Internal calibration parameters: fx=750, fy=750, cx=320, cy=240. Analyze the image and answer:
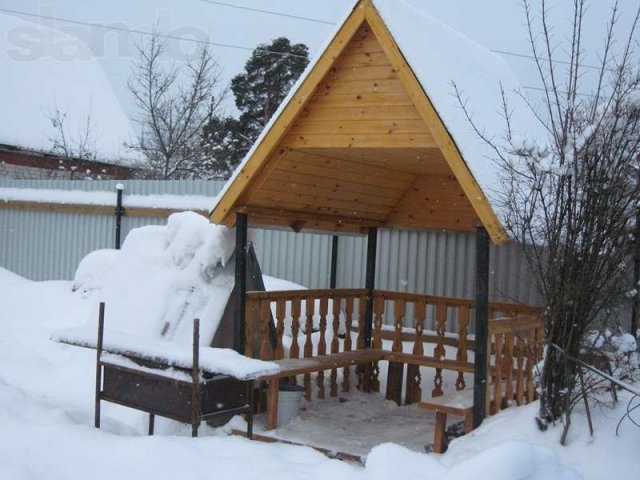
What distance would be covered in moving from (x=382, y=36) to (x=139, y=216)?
29.1 ft

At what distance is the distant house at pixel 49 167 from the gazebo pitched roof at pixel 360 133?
17805 mm

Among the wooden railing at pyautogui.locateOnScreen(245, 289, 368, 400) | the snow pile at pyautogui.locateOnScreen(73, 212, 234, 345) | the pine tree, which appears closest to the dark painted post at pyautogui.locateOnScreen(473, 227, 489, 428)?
the wooden railing at pyautogui.locateOnScreen(245, 289, 368, 400)

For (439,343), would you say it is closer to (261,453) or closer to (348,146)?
(348,146)

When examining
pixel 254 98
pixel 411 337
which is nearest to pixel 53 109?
pixel 254 98

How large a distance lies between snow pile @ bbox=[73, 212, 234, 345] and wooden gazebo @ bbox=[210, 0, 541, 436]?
2.18 feet

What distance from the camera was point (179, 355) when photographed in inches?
238

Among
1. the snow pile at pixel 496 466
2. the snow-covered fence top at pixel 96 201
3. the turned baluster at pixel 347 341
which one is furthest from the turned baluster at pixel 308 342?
the snow-covered fence top at pixel 96 201

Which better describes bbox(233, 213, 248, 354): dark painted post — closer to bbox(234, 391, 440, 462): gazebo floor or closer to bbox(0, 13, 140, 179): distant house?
bbox(234, 391, 440, 462): gazebo floor

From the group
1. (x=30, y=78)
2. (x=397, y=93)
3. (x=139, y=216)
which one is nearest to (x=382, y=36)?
(x=397, y=93)

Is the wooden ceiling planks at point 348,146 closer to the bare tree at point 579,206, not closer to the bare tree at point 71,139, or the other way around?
the bare tree at point 579,206

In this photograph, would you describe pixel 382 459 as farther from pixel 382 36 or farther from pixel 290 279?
pixel 290 279

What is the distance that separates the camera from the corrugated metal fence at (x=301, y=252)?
32.4ft

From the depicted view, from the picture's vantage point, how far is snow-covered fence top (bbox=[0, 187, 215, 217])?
12.9m

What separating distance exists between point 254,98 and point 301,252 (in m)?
17.2
